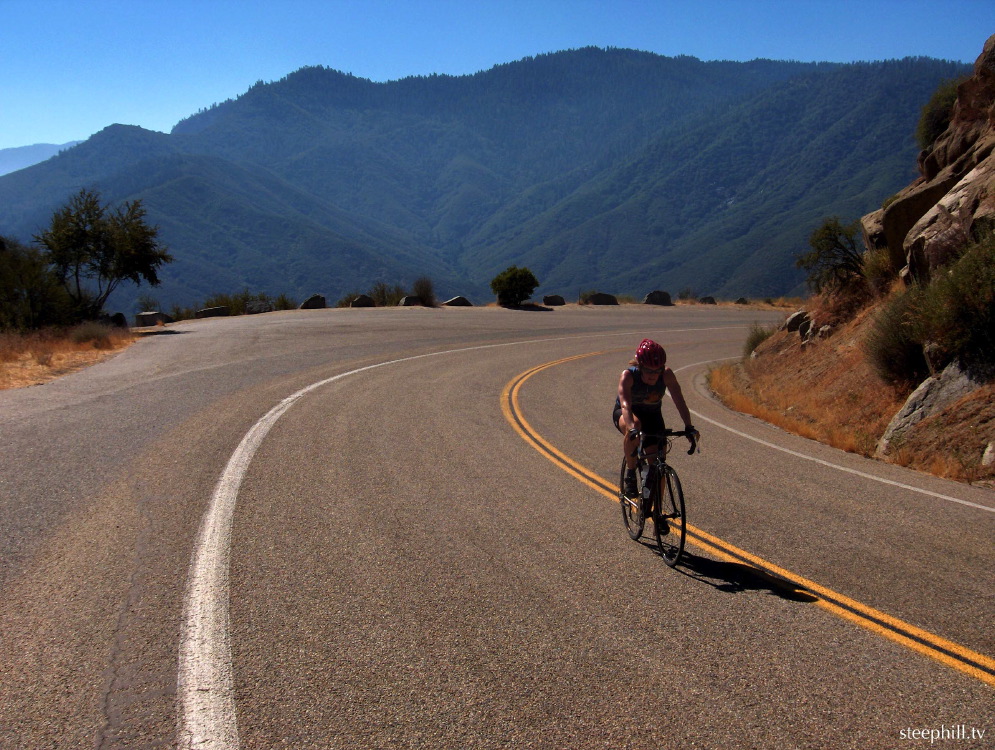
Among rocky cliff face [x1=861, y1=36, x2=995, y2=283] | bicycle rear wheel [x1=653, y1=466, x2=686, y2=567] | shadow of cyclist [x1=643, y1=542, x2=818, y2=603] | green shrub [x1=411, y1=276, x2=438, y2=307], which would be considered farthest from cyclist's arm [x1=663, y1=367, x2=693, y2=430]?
green shrub [x1=411, y1=276, x2=438, y2=307]

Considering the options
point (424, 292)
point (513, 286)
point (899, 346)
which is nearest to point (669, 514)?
point (899, 346)

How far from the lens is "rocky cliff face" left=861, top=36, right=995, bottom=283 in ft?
41.3

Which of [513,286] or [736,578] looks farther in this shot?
[513,286]

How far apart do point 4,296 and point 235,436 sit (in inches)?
899

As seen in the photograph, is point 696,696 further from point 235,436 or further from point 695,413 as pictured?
point 695,413

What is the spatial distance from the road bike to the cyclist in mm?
67

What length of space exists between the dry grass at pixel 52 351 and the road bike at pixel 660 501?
14.3 metres

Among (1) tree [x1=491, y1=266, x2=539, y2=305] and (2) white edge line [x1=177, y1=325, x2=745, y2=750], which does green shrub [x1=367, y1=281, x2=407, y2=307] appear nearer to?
(1) tree [x1=491, y1=266, x2=539, y2=305]

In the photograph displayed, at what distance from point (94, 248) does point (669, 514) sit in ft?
121

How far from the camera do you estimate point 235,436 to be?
10.4 meters

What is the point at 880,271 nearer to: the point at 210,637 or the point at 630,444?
the point at 630,444

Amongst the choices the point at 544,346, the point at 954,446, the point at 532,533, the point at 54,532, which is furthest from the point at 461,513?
the point at 544,346

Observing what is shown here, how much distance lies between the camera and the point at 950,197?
13.6 metres

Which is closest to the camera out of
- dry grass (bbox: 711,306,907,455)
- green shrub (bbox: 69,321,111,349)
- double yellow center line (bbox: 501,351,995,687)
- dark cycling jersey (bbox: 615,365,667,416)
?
double yellow center line (bbox: 501,351,995,687)
